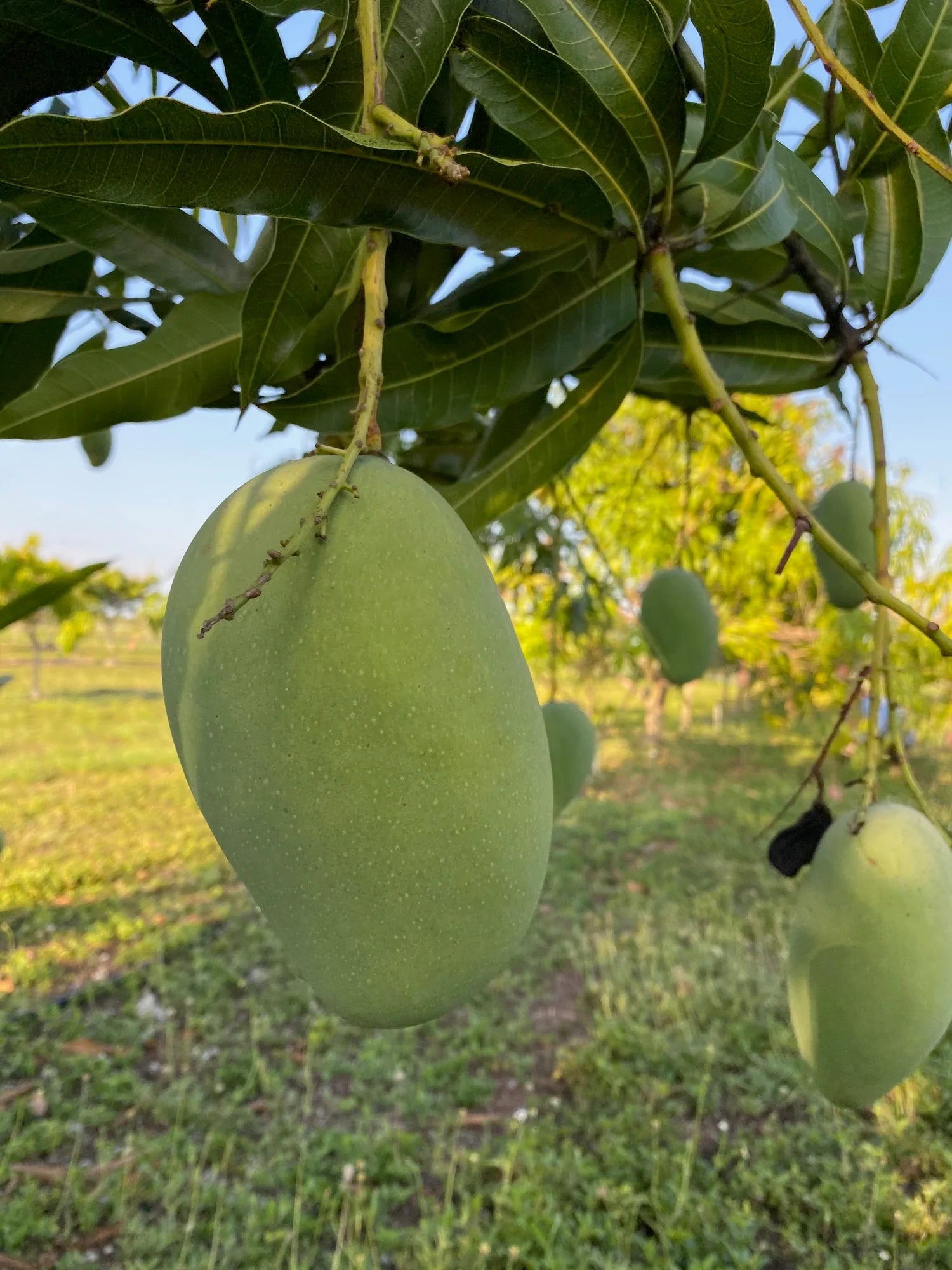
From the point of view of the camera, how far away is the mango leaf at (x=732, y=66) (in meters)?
0.61

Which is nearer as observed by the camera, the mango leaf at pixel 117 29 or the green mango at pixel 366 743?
the green mango at pixel 366 743

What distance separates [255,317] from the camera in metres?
0.69

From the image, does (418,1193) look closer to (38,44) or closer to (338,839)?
(338,839)

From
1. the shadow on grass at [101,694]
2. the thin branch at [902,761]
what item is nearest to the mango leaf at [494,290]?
the thin branch at [902,761]

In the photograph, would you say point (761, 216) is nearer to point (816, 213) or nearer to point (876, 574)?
point (816, 213)

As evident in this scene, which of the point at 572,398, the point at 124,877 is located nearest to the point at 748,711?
the point at 124,877

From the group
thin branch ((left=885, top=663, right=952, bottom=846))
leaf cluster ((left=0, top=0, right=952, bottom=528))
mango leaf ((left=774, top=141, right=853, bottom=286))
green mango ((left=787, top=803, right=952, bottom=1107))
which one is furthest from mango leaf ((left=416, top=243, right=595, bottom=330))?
green mango ((left=787, top=803, right=952, bottom=1107))

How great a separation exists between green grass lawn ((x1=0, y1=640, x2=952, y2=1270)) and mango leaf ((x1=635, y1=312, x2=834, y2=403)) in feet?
8.18

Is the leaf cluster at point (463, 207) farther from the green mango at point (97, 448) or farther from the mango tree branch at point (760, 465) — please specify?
the green mango at point (97, 448)

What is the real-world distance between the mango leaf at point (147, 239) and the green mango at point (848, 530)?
0.85 meters

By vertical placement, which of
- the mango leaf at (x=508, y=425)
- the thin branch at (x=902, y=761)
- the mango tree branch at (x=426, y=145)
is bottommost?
the thin branch at (x=902, y=761)

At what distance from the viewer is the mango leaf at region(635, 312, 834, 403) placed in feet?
3.20

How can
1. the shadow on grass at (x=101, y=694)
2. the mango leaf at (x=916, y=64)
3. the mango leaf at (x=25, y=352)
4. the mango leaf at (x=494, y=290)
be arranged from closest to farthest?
the mango leaf at (x=916, y=64) → the mango leaf at (x=494, y=290) → the mango leaf at (x=25, y=352) → the shadow on grass at (x=101, y=694)

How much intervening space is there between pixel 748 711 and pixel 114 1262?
13381 millimetres
